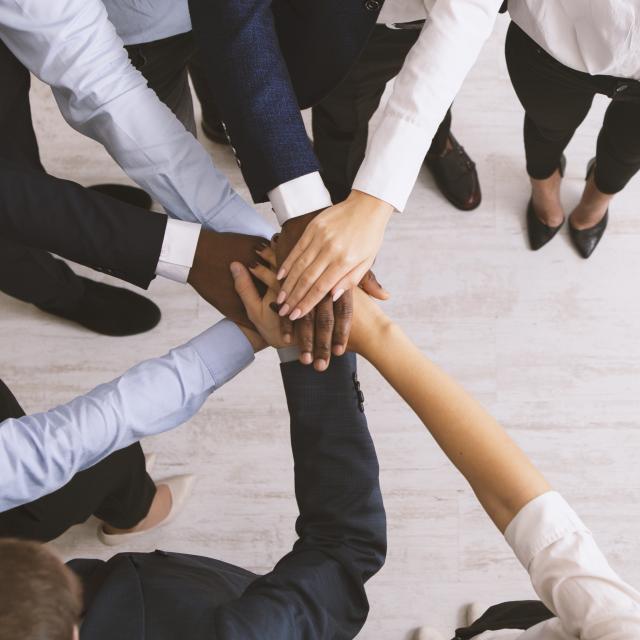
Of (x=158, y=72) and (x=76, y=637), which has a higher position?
(x=158, y=72)

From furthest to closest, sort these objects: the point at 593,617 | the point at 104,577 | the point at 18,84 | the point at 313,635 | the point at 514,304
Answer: the point at 514,304, the point at 18,84, the point at 104,577, the point at 313,635, the point at 593,617

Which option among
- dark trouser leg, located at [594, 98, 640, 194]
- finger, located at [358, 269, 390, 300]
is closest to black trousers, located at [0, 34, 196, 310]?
finger, located at [358, 269, 390, 300]

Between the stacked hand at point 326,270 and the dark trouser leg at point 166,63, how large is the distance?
0.53m

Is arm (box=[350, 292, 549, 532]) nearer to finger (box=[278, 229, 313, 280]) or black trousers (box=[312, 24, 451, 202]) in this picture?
finger (box=[278, 229, 313, 280])

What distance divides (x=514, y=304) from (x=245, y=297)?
38.7 inches

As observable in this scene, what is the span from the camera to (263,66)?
3.97ft

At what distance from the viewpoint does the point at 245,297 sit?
4.14 ft

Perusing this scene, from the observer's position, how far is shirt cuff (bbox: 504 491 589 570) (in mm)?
916

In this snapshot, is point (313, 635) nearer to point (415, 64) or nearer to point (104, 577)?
point (104, 577)

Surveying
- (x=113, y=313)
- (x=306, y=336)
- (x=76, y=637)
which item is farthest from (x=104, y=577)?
(x=113, y=313)

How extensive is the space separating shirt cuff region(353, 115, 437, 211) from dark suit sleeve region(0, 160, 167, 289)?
1.16 feet

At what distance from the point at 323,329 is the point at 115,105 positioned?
509mm

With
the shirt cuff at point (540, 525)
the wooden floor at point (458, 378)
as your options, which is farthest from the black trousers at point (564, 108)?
the shirt cuff at point (540, 525)

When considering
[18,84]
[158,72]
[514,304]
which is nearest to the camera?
[18,84]
